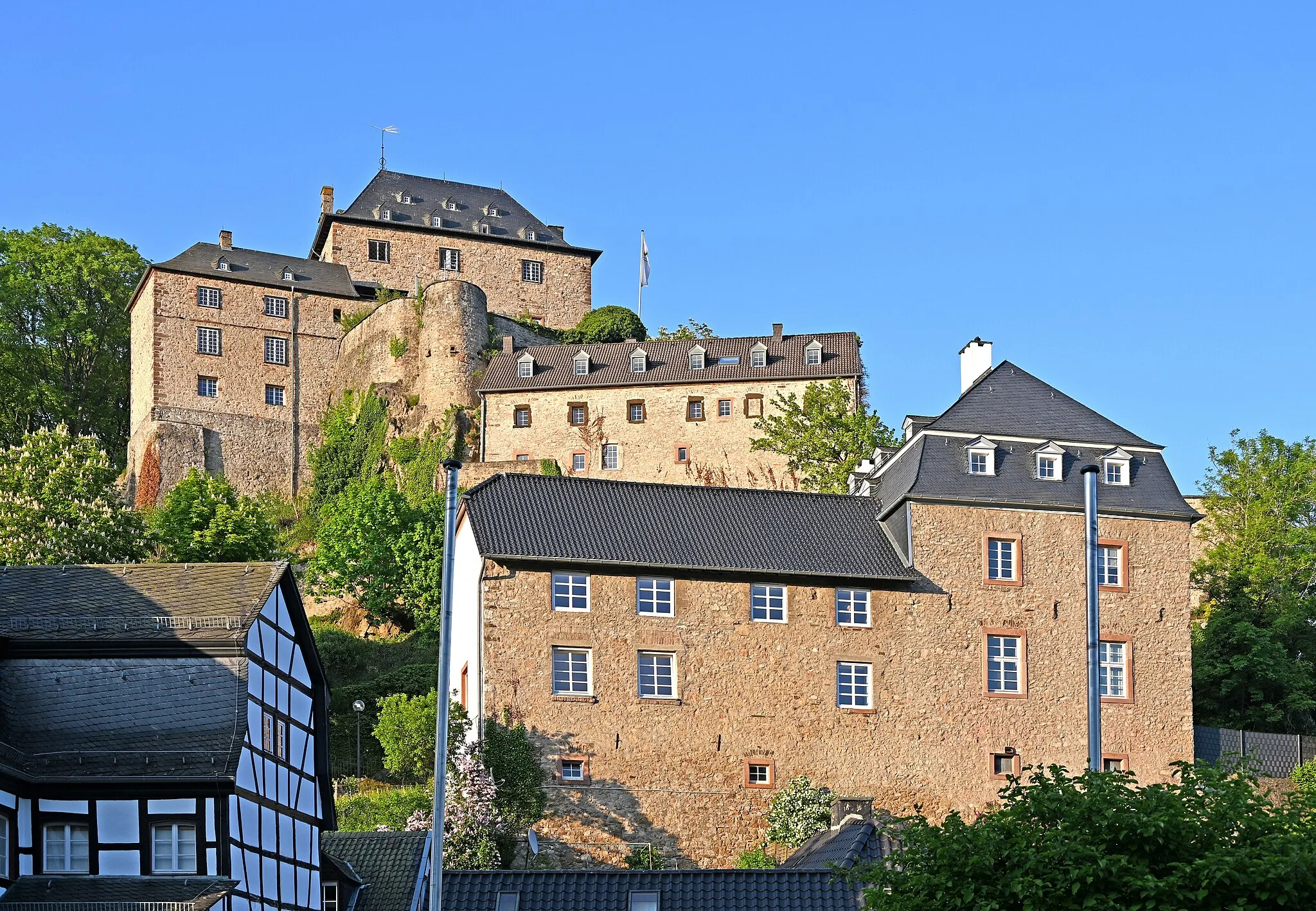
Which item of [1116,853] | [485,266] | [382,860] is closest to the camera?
[1116,853]

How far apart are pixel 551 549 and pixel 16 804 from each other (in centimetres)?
1648

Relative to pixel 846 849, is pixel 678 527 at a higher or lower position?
higher

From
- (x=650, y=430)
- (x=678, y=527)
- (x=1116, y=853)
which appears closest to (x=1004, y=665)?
(x=678, y=527)

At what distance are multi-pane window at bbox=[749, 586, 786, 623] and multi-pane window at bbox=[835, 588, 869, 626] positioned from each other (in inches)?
50.6

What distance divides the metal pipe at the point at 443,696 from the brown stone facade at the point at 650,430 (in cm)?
4400

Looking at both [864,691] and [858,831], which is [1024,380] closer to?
[864,691]

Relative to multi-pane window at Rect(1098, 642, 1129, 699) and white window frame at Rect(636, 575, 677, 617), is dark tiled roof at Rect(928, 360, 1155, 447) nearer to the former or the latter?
multi-pane window at Rect(1098, 642, 1129, 699)

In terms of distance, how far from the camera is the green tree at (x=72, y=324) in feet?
272

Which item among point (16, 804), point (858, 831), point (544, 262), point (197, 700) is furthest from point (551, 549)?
point (544, 262)

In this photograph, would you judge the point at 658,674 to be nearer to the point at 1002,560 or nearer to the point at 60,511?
the point at 1002,560

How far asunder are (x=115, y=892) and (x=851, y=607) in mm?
20258

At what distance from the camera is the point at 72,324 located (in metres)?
84.4

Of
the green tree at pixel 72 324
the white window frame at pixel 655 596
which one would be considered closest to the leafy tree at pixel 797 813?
A: the white window frame at pixel 655 596

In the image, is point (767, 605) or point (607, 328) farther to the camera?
point (607, 328)
